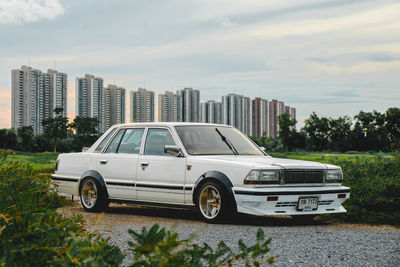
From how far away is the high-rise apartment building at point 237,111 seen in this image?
106 metres

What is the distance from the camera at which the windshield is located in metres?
9.40

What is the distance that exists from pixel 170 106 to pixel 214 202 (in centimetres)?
9252

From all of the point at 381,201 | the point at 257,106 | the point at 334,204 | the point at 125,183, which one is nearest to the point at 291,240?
the point at 334,204

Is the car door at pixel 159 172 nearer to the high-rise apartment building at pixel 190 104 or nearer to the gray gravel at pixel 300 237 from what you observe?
the gray gravel at pixel 300 237

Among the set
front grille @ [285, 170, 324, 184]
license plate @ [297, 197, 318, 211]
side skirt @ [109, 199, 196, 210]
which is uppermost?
front grille @ [285, 170, 324, 184]

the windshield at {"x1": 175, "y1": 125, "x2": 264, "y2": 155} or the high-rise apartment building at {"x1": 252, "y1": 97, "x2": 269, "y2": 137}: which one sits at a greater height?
the high-rise apartment building at {"x1": 252, "y1": 97, "x2": 269, "y2": 137}

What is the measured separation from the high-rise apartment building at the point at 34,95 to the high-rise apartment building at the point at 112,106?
8611mm

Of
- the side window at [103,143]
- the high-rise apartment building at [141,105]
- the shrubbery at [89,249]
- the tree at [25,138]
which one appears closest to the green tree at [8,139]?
the tree at [25,138]

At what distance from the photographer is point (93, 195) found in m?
10.3

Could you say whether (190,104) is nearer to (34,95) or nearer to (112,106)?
(112,106)

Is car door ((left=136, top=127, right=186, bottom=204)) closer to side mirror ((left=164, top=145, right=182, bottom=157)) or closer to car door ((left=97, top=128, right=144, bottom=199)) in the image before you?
side mirror ((left=164, top=145, right=182, bottom=157))

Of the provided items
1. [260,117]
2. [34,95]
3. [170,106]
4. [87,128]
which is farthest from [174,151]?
[260,117]

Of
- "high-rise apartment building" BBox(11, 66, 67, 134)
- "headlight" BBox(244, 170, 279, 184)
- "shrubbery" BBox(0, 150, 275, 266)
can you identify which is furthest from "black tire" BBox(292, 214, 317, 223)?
"high-rise apartment building" BBox(11, 66, 67, 134)

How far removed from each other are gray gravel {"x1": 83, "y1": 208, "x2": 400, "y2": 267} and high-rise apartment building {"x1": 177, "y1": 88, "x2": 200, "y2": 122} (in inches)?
3508
